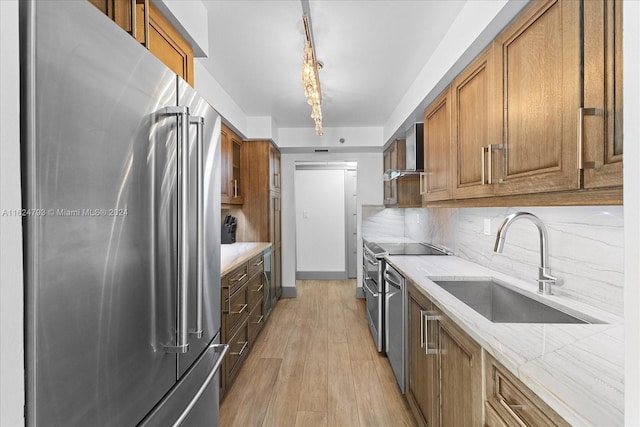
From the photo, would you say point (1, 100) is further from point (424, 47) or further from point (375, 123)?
point (375, 123)

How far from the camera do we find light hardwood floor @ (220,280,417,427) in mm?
2086

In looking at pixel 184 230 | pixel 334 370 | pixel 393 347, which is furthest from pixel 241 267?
pixel 184 230

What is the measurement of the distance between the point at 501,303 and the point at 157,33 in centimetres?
220

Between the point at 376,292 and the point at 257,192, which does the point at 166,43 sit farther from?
the point at 257,192

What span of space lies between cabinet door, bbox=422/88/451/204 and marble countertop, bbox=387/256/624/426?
991mm

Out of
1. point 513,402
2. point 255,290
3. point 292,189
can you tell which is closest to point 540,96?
point 513,402

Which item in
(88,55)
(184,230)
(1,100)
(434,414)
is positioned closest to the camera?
(1,100)

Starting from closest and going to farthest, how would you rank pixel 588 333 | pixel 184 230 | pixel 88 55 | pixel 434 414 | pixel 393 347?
pixel 88 55
pixel 184 230
pixel 588 333
pixel 434 414
pixel 393 347

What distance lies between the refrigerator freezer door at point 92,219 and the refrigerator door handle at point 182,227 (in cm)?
3

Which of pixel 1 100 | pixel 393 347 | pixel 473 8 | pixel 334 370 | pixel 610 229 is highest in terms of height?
pixel 473 8

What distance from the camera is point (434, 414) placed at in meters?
1.60

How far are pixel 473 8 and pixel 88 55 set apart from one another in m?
1.79

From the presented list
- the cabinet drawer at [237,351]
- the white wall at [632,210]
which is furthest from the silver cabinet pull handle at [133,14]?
the cabinet drawer at [237,351]

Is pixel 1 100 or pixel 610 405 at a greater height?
pixel 1 100
